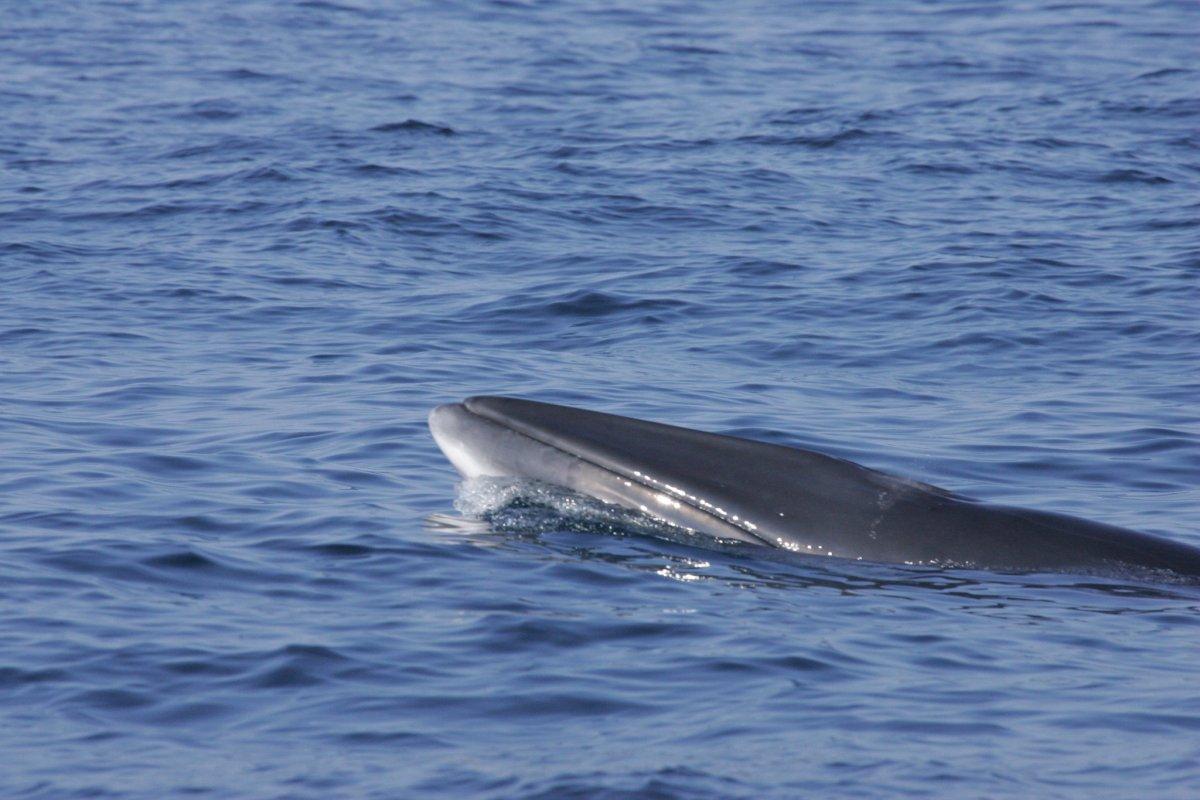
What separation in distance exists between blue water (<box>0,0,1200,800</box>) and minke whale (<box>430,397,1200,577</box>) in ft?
0.67

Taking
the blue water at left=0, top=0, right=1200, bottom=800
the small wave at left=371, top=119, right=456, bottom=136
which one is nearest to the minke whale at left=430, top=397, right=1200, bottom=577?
the blue water at left=0, top=0, right=1200, bottom=800

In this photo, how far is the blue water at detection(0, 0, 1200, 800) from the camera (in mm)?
9758

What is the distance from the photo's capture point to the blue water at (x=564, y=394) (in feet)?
32.0

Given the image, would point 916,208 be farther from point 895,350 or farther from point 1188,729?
point 1188,729

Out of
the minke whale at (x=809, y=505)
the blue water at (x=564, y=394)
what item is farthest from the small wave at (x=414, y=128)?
the minke whale at (x=809, y=505)

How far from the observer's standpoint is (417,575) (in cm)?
1271

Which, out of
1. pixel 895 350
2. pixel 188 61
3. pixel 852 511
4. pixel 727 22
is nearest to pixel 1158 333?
pixel 895 350

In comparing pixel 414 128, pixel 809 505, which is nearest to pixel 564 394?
pixel 809 505

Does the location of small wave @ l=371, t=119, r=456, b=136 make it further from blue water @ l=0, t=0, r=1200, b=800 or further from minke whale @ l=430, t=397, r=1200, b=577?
minke whale @ l=430, t=397, r=1200, b=577

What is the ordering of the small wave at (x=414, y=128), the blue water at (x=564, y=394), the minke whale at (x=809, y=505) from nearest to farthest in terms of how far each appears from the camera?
the blue water at (x=564, y=394), the minke whale at (x=809, y=505), the small wave at (x=414, y=128)

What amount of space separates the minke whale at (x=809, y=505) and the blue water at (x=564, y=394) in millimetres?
205

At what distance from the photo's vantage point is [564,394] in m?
19.3

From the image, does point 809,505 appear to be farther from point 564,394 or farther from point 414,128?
point 414,128

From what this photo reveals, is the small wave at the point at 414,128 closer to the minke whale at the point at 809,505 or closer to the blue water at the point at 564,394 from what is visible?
the blue water at the point at 564,394
